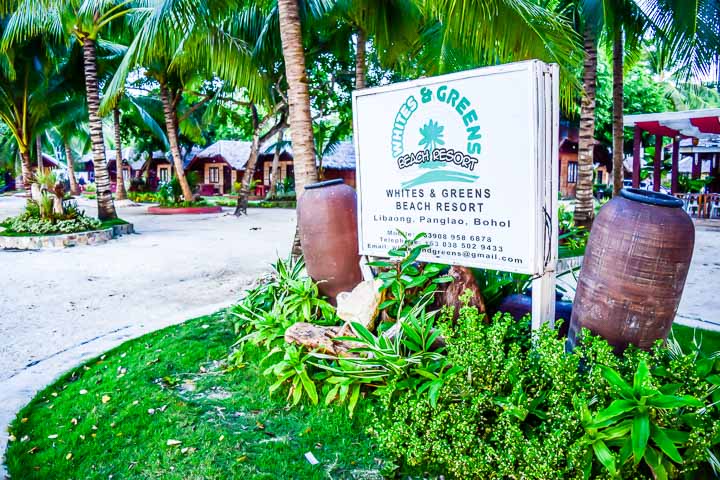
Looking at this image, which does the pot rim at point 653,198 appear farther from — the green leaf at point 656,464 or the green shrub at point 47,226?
the green shrub at point 47,226

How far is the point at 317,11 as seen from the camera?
37.8 feet

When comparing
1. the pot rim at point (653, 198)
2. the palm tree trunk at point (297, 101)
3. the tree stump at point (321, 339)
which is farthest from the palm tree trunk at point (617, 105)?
the tree stump at point (321, 339)

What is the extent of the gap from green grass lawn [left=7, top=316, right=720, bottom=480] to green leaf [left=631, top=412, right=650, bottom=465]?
1.22 meters

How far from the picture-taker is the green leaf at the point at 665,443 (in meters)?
2.32

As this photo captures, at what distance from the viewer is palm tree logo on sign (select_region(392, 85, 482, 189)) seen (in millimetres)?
3699

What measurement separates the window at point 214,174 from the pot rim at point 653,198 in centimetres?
4128

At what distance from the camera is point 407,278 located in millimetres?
3951

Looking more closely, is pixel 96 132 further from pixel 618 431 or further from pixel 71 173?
pixel 71 173

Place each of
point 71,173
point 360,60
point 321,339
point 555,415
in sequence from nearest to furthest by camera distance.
Result: point 555,415 < point 321,339 < point 360,60 < point 71,173

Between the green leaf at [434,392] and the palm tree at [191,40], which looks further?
the palm tree at [191,40]

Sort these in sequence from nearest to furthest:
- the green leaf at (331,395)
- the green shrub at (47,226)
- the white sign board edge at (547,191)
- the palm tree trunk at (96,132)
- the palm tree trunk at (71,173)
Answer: the white sign board edge at (547,191) < the green leaf at (331,395) < the green shrub at (47,226) < the palm tree trunk at (96,132) < the palm tree trunk at (71,173)

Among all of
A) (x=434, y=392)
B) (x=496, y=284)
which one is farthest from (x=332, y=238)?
(x=434, y=392)

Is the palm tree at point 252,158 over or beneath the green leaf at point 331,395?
over

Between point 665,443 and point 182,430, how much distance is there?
8.80ft
